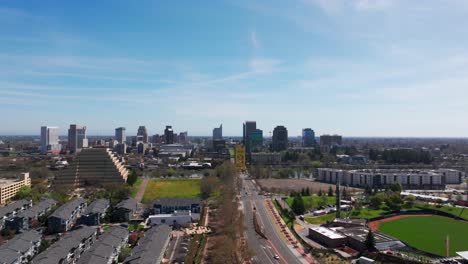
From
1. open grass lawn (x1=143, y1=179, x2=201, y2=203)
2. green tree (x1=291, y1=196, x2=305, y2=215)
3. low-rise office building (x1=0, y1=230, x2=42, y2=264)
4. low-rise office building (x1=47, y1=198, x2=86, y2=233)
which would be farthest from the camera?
open grass lawn (x1=143, y1=179, x2=201, y2=203)

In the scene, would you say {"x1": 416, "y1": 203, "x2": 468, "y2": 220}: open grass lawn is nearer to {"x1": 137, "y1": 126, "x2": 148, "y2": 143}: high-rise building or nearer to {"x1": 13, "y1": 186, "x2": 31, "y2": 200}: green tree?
{"x1": 13, "y1": 186, "x2": 31, "y2": 200}: green tree

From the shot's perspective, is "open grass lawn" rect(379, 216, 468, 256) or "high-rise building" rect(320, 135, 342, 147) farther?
"high-rise building" rect(320, 135, 342, 147)

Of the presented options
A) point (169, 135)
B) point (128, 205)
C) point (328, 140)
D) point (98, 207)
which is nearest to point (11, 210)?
point (98, 207)

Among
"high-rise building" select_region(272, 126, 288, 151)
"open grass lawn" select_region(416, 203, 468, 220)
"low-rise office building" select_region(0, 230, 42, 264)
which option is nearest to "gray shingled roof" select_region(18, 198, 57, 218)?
"low-rise office building" select_region(0, 230, 42, 264)

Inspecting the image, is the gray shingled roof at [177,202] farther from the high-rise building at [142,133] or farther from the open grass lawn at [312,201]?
the high-rise building at [142,133]

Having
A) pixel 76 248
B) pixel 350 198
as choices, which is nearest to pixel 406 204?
pixel 350 198

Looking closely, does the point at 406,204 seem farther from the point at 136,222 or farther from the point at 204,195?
the point at 136,222
